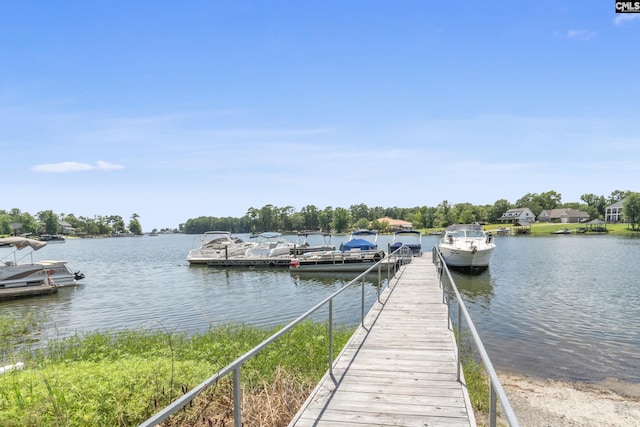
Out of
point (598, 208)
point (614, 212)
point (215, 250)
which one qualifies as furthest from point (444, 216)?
point (215, 250)

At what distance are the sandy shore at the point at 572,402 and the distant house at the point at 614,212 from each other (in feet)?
465

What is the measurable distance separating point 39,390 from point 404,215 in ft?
638

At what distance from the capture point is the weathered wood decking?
4602 mm

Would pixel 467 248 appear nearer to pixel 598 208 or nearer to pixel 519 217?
pixel 519 217

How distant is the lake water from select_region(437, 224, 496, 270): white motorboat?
41.8 inches

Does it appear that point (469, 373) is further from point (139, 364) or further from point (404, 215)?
point (404, 215)

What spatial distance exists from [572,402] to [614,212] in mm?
147359

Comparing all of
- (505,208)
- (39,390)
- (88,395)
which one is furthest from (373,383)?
(505,208)

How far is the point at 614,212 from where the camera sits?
128m

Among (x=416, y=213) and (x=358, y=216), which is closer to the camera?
(x=416, y=213)

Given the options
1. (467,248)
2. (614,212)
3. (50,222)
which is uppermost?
(50,222)

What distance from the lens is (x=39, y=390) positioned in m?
6.19

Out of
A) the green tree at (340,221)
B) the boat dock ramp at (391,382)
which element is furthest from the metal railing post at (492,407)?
the green tree at (340,221)
